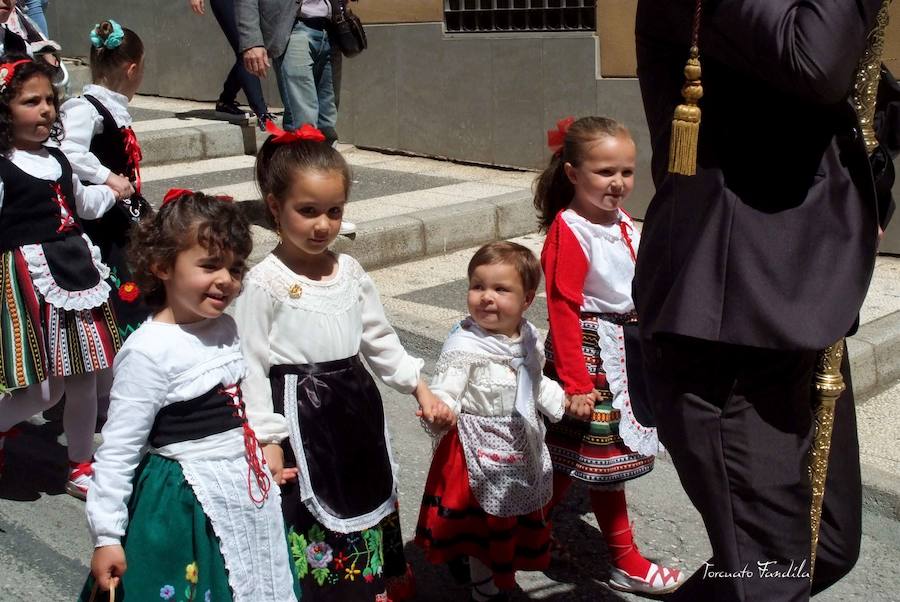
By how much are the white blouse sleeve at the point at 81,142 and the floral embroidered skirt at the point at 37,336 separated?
1.66 ft

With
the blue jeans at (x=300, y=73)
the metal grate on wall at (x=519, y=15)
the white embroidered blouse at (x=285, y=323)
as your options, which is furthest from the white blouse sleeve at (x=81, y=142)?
the metal grate on wall at (x=519, y=15)

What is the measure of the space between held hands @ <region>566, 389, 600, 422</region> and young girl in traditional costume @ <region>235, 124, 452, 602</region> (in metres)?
0.47

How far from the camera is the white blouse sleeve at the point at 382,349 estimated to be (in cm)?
304

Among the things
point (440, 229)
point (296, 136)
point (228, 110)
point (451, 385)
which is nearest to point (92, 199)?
point (296, 136)

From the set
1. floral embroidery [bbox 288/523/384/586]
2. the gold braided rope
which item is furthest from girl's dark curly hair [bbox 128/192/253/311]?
the gold braided rope

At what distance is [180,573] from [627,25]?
592cm

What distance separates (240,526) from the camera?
264cm

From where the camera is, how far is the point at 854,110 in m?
2.24

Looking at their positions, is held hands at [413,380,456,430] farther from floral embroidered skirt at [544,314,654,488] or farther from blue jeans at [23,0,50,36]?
blue jeans at [23,0,50,36]

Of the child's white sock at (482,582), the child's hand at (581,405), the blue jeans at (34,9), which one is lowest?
the child's white sock at (482,582)

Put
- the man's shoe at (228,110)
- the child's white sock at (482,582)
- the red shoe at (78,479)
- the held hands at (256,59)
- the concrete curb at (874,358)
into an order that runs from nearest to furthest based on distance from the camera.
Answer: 1. the child's white sock at (482,582)
2. the red shoe at (78,479)
3. the concrete curb at (874,358)
4. the held hands at (256,59)
5. the man's shoe at (228,110)

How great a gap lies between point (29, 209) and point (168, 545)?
5.83 ft

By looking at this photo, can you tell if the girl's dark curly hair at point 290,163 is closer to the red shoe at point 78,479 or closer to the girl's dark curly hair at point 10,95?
the girl's dark curly hair at point 10,95

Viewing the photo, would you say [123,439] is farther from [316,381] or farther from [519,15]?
[519,15]
